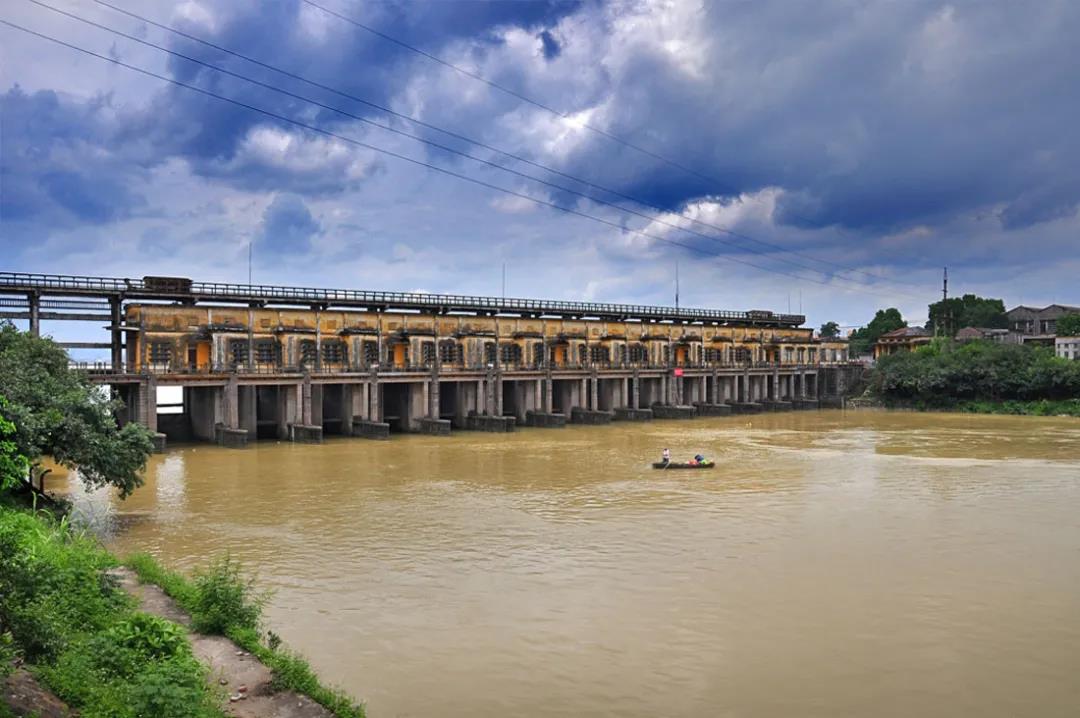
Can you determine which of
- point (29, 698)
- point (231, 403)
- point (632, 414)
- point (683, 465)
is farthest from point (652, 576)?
point (632, 414)

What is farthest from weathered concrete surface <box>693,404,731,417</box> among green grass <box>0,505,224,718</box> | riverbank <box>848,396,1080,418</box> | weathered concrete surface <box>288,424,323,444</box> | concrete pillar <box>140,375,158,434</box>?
green grass <box>0,505,224,718</box>

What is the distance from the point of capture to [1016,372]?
6856cm

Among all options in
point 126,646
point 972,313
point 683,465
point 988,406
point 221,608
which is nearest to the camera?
point 126,646

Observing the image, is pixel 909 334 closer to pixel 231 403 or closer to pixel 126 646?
pixel 231 403

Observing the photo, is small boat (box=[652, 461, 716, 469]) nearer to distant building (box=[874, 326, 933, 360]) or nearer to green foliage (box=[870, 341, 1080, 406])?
green foliage (box=[870, 341, 1080, 406])

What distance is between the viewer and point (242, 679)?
36.1 ft

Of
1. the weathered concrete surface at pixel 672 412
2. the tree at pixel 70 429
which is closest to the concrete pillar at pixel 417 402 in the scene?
the weathered concrete surface at pixel 672 412

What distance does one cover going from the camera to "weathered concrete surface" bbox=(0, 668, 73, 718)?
862cm

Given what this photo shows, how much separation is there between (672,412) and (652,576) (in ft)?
152

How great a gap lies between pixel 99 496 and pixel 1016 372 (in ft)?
226

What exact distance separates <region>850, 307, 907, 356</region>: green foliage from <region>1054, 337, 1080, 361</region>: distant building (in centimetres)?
3109

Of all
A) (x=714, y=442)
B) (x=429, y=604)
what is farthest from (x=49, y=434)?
(x=714, y=442)

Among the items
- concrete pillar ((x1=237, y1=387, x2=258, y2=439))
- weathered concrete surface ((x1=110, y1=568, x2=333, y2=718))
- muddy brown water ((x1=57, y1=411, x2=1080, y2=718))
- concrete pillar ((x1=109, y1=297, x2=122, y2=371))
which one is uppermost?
concrete pillar ((x1=109, y1=297, x2=122, y2=371))

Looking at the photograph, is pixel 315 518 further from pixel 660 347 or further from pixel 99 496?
pixel 660 347
